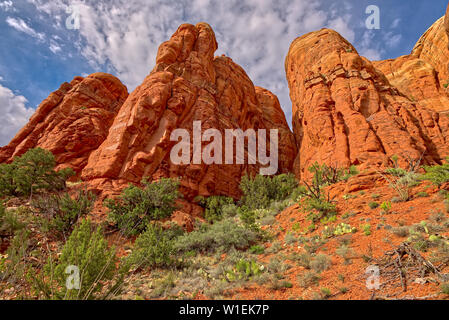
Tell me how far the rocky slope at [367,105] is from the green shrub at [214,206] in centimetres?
1096

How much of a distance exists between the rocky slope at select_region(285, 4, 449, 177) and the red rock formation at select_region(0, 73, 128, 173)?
25.5 meters

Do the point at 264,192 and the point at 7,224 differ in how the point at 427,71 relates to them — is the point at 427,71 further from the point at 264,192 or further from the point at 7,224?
the point at 7,224

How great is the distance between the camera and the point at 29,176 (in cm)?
1196

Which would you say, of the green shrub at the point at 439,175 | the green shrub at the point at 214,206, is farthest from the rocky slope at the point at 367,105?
the green shrub at the point at 214,206

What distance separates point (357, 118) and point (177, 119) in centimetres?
1810

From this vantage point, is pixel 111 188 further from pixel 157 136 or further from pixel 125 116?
pixel 125 116

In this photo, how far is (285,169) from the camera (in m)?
28.2

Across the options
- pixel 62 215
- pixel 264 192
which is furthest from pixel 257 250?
pixel 264 192

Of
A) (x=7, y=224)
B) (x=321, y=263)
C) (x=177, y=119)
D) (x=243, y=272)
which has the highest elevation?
(x=177, y=119)

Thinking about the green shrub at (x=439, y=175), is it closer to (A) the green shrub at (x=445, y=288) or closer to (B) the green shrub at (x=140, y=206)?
(A) the green shrub at (x=445, y=288)

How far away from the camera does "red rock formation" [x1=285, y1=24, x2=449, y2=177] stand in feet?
55.9
